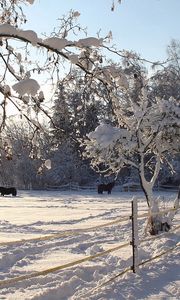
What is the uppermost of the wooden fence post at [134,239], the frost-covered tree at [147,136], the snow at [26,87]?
the frost-covered tree at [147,136]

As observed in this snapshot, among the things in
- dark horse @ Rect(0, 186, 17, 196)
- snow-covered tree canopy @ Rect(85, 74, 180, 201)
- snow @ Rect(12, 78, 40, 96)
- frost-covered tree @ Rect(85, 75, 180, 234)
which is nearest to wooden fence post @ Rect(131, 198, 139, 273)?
snow @ Rect(12, 78, 40, 96)

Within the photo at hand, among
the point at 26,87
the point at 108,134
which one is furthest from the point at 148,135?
the point at 26,87

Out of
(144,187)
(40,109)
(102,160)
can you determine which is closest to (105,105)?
(40,109)

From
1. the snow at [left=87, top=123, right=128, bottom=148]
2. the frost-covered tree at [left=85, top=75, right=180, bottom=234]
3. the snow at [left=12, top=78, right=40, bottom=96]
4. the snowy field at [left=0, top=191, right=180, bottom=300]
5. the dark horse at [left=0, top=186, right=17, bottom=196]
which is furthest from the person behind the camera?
the dark horse at [left=0, top=186, right=17, bottom=196]

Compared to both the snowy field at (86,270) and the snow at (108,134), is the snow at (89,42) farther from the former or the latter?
the snow at (108,134)

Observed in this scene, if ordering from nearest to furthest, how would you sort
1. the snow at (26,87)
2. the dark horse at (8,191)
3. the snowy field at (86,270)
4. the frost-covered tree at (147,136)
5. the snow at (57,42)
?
the snow at (26,87), the snow at (57,42), the snowy field at (86,270), the frost-covered tree at (147,136), the dark horse at (8,191)

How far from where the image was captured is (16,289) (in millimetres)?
8078

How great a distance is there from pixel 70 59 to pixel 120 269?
513 centimetres

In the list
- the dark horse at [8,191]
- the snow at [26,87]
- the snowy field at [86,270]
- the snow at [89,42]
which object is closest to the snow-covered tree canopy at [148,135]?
the snowy field at [86,270]

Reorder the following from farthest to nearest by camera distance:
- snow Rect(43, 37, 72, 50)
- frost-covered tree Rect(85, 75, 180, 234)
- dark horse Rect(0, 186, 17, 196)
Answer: dark horse Rect(0, 186, 17, 196) → frost-covered tree Rect(85, 75, 180, 234) → snow Rect(43, 37, 72, 50)

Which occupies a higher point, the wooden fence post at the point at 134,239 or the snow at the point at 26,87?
the snow at the point at 26,87

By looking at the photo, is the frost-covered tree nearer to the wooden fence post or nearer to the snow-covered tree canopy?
the snow-covered tree canopy

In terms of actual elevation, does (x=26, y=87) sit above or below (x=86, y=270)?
above

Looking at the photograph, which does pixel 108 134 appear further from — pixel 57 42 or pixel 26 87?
pixel 26 87
